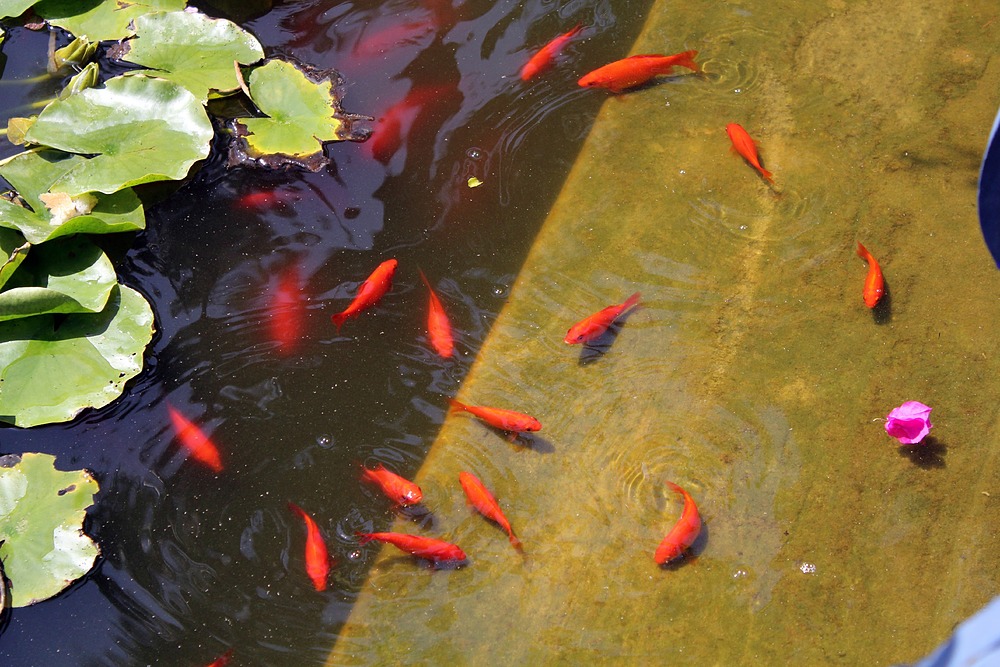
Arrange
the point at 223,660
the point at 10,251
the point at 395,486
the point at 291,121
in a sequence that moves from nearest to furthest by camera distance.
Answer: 1. the point at 223,660
2. the point at 395,486
3. the point at 10,251
4. the point at 291,121

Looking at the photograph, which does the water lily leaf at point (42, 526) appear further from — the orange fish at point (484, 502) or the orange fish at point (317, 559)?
the orange fish at point (484, 502)

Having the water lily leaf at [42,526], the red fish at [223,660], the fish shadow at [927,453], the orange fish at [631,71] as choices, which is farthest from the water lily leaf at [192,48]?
the fish shadow at [927,453]

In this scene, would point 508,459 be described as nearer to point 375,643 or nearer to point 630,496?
point 630,496

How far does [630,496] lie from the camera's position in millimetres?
2590

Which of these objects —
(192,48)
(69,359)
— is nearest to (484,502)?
(69,359)

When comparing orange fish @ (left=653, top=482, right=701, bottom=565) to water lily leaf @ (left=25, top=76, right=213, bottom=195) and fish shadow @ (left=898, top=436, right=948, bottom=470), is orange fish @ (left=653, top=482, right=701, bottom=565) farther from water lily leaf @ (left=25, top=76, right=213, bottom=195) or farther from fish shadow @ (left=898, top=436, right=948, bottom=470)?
water lily leaf @ (left=25, top=76, right=213, bottom=195)

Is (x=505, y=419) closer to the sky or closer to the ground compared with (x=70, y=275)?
closer to the ground

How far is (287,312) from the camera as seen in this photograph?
3.01m

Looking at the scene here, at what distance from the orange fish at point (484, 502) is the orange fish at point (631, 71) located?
6.11 ft

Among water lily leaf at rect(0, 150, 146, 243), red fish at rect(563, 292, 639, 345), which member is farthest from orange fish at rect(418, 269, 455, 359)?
water lily leaf at rect(0, 150, 146, 243)

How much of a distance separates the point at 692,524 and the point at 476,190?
158 cm

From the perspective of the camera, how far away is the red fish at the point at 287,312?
2955 millimetres

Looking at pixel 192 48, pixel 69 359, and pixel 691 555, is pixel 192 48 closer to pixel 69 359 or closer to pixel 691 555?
pixel 69 359

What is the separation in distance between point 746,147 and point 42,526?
Result: 9.38ft
